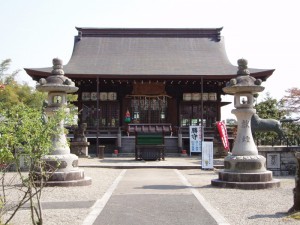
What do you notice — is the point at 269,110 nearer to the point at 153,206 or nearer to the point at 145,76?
the point at 145,76

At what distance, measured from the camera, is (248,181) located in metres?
11.2

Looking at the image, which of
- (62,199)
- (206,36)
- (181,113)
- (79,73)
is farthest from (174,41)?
(62,199)

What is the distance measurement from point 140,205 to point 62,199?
2.11 meters

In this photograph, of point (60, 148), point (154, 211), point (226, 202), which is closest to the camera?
point (154, 211)

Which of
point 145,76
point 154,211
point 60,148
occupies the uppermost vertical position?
point 145,76

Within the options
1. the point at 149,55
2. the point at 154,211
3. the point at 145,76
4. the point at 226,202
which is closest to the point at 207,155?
the point at 226,202

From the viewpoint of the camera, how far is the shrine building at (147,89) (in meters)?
27.2

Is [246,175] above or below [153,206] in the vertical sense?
above

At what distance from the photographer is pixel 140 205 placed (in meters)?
8.55

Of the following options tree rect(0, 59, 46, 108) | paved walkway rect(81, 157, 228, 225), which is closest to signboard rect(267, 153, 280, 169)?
paved walkway rect(81, 157, 228, 225)

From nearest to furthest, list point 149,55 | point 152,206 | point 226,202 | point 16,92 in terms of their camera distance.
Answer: point 152,206 < point 226,202 < point 149,55 < point 16,92

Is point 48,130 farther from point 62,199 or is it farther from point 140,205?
point 62,199

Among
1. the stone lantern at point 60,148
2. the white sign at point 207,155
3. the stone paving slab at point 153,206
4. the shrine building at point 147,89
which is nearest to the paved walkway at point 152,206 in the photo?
the stone paving slab at point 153,206

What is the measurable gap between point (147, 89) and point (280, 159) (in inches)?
611
